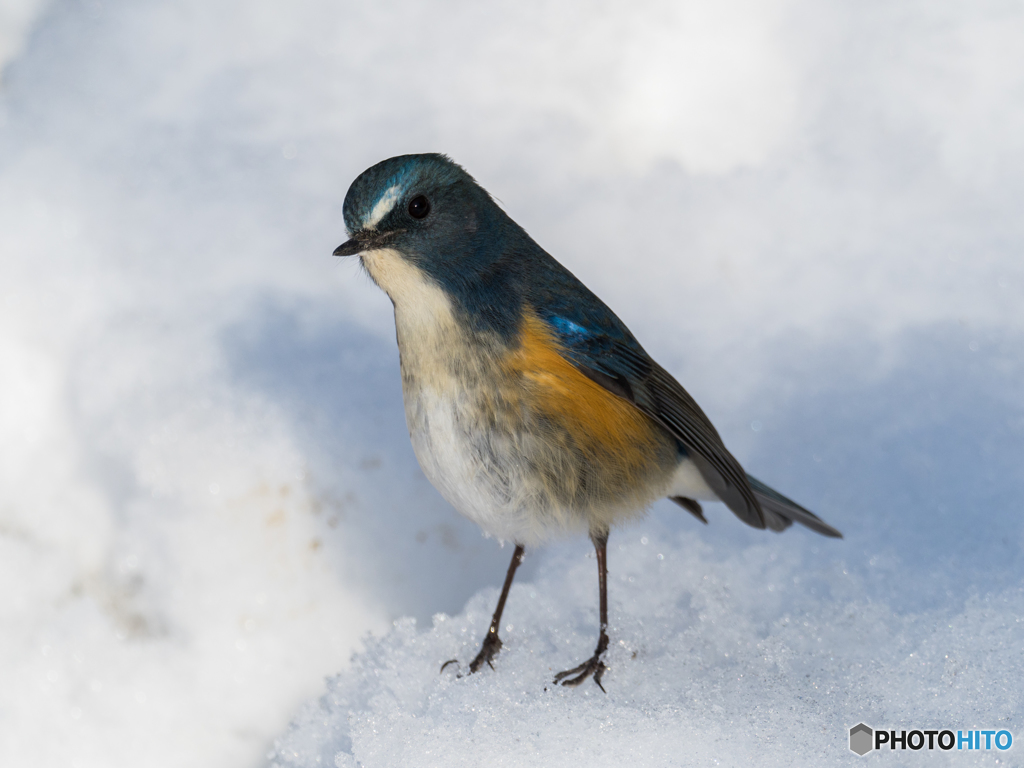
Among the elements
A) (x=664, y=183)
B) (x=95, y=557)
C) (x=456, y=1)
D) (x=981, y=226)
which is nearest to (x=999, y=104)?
(x=981, y=226)

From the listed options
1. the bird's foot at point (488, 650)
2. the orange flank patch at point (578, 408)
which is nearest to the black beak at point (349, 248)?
the orange flank patch at point (578, 408)

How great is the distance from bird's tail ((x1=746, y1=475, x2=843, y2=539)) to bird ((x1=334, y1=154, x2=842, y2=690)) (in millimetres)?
646

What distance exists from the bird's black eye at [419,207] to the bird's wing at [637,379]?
0.48 meters

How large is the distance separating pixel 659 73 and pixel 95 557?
11.1ft

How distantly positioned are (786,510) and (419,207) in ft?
6.36

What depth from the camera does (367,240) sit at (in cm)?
270

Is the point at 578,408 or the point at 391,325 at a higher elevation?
the point at 391,325

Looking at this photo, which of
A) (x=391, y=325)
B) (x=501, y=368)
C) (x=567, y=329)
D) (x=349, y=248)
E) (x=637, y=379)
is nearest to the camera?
(x=349, y=248)

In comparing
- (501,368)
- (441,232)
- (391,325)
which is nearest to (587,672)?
(501,368)

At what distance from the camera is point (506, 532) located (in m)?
3.12

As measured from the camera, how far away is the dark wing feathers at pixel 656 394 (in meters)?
2.92

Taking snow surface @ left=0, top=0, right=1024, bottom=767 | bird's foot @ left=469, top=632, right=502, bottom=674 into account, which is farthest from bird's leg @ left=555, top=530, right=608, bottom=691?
bird's foot @ left=469, top=632, right=502, bottom=674

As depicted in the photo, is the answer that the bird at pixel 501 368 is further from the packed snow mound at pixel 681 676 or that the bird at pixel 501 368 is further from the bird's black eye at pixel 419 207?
the packed snow mound at pixel 681 676

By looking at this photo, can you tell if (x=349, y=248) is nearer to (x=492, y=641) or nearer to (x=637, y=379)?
(x=637, y=379)
